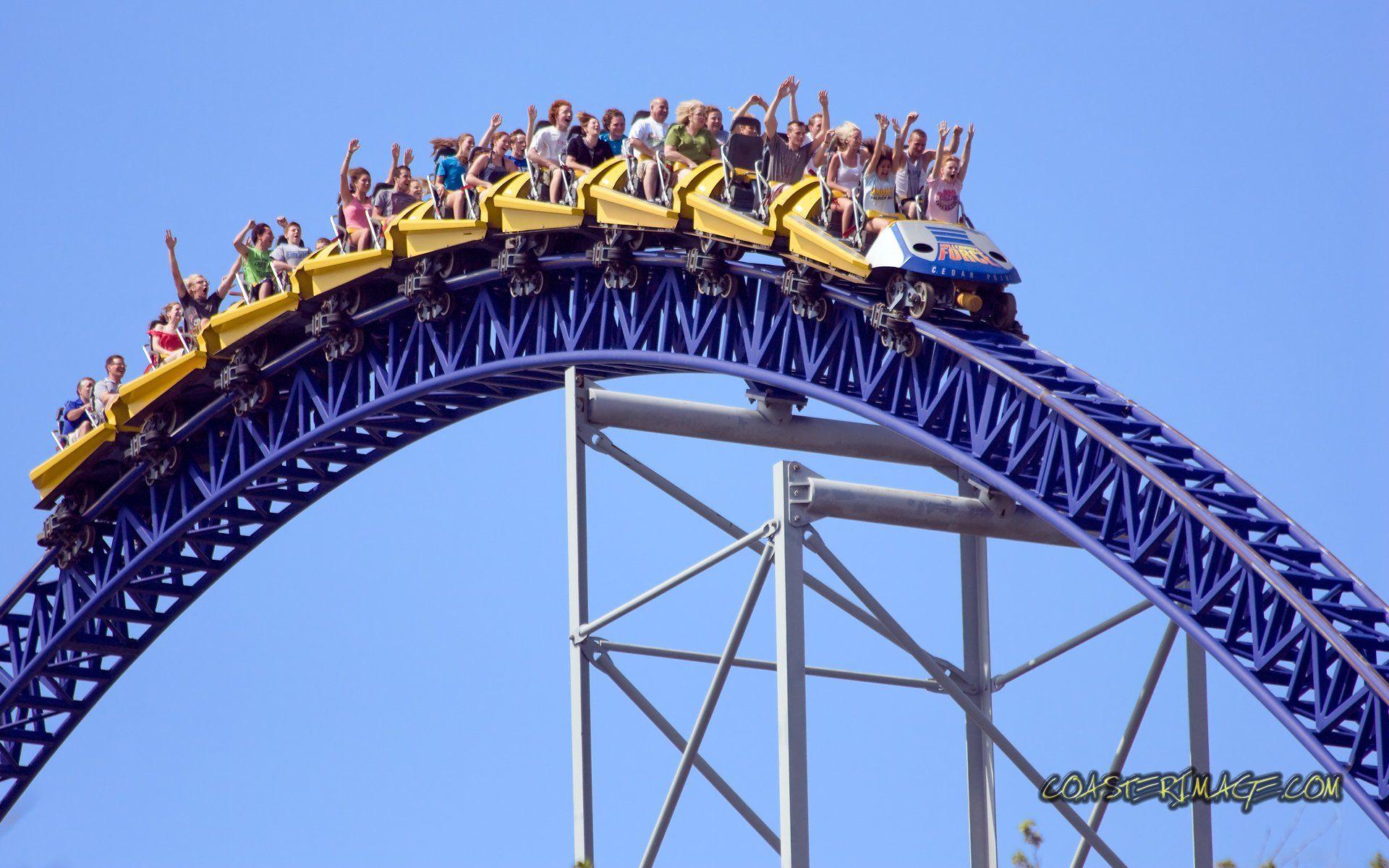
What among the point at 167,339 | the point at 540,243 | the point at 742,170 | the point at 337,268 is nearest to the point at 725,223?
the point at 742,170

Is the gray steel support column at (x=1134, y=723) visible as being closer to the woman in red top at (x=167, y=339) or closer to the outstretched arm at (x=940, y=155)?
the outstretched arm at (x=940, y=155)

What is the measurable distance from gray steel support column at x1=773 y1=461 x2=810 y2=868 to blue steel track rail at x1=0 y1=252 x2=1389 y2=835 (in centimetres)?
135

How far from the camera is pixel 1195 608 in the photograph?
16469 millimetres

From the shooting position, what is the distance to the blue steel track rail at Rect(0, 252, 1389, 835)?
16141mm

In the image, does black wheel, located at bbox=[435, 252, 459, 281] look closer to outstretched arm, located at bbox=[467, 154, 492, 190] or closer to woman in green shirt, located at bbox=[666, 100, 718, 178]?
outstretched arm, located at bbox=[467, 154, 492, 190]

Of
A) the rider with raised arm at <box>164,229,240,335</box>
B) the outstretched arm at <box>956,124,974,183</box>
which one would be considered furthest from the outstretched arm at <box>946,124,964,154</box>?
the rider with raised arm at <box>164,229,240,335</box>

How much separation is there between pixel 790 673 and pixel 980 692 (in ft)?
13.0

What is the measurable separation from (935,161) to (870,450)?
3.28 metres

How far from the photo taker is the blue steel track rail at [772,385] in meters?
16.1

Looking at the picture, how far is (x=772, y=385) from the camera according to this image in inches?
779

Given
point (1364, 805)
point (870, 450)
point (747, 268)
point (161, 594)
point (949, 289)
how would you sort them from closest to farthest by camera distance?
1. point (1364, 805)
2. point (949, 289)
3. point (747, 268)
4. point (870, 450)
5. point (161, 594)

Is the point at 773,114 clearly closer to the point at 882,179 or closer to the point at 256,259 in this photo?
the point at 882,179

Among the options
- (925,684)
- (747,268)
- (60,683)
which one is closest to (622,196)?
(747,268)

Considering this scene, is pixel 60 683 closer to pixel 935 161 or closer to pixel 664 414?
pixel 664 414
